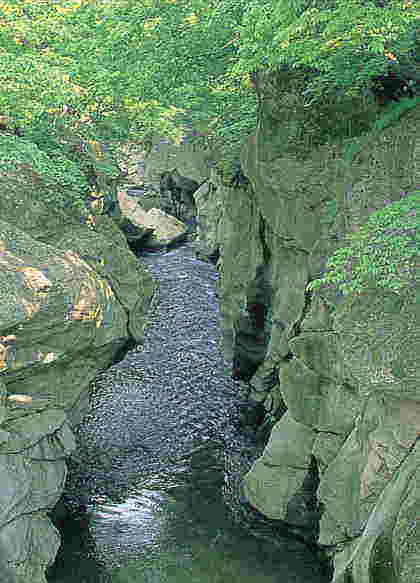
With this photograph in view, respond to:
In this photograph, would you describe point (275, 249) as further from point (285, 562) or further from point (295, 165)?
point (285, 562)

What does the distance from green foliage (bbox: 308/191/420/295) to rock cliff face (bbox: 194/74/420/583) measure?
1.68ft

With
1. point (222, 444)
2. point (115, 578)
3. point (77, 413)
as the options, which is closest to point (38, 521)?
point (115, 578)

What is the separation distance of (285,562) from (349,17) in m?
10.3

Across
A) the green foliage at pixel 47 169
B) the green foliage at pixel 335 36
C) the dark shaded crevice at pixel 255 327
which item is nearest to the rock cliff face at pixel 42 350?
the green foliage at pixel 47 169

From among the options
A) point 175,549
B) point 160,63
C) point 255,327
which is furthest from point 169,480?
point 160,63

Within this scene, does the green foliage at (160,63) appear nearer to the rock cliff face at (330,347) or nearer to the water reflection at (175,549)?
the rock cliff face at (330,347)

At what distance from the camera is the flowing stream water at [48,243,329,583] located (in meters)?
13.0

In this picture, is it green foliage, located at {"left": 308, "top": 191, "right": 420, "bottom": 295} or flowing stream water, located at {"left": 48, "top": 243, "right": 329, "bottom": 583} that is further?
flowing stream water, located at {"left": 48, "top": 243, "right": 329, "bottom": 583}

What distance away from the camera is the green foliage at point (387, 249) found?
849 centimetres

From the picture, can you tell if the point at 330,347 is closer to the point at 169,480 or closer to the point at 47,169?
the point at 169,480

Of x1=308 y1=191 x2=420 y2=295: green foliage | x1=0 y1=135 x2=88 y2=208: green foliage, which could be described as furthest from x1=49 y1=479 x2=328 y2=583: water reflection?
x1=0 y1=135 x2=88 y2=208: green foliage

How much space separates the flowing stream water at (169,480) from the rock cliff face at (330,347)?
1.12m

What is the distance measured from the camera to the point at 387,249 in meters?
8.78

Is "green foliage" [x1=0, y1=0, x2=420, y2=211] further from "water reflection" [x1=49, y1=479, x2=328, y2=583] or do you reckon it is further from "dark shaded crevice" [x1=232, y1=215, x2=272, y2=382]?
"water reflection" [x1=49, y1=479, x2=328, y2=583]
